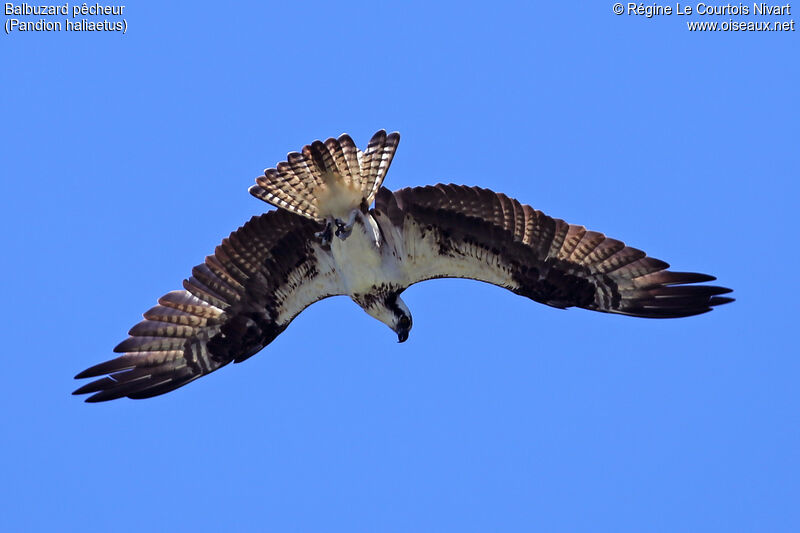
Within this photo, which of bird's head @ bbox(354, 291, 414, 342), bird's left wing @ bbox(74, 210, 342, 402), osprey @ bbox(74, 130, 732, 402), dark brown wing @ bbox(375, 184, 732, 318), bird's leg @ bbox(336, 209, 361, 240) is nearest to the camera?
osprey @ bbox(74, 130, 732, 402)

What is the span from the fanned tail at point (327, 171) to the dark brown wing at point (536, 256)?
460mm

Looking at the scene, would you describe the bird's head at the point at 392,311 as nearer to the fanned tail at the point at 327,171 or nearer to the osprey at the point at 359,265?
the osprey at the point at 359,265

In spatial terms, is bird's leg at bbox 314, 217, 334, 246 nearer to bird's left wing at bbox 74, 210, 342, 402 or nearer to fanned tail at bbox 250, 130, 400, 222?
bird's left wing at bbox 74, 210, 342, 402

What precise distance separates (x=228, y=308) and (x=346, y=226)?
1795 millimetres

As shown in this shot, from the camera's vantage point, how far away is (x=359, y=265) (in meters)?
13.9

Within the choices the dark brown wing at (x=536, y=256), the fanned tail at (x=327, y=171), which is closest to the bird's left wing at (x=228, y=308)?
the fanned tail at (x=327, y=171)

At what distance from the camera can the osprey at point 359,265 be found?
1341 centimetres

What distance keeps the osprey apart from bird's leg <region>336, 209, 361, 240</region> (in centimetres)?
1

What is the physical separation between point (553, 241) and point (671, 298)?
128 cm

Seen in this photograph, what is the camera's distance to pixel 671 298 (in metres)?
13.7

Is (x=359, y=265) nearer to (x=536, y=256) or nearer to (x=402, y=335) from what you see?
(x=402, y=335)

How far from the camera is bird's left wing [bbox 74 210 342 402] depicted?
14312mm

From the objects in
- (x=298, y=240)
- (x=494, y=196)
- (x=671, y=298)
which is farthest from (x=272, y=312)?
(x=671, y=298)

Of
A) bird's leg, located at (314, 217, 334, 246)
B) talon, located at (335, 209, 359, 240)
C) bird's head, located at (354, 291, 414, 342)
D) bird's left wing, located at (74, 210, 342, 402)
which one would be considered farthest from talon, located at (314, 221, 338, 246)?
bird's head, located at (354, 291, 414, 342)
